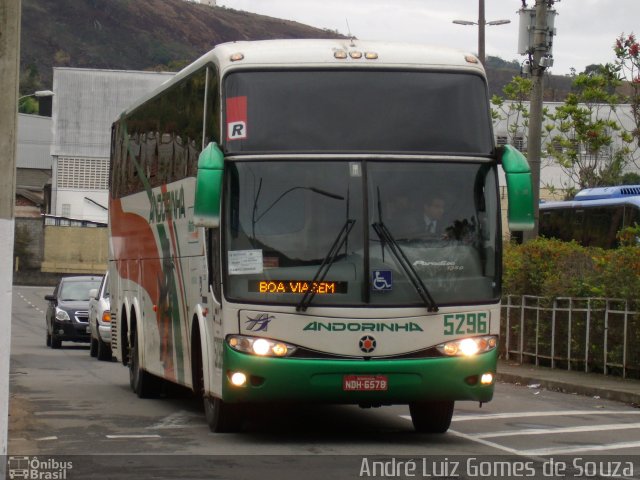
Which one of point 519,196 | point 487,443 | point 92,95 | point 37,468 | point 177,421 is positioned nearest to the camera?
point 37,468

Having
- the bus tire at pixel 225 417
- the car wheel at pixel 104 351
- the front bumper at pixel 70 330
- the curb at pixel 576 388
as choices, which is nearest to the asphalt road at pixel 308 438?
the bus tire at pixel 225 417

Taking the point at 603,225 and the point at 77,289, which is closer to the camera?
the point at 77,289

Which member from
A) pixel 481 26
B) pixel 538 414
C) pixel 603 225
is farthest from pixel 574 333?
pixel 603 225

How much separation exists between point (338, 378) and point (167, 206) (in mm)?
4606

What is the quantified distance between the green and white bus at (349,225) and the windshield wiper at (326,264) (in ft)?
0.06

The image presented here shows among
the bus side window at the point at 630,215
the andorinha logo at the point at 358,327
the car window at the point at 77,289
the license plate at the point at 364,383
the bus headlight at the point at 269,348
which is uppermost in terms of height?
the bus side window at the point at 630,215

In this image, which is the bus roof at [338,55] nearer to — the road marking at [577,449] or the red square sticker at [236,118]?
the red square sticker at [236,118]

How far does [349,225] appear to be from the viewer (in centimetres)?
1186

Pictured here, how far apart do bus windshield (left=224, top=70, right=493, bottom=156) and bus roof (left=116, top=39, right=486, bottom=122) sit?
83 millimetres

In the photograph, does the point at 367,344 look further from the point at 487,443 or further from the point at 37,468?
the point at 37,468

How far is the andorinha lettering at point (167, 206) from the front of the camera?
1479cm

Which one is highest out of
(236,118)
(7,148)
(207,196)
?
(236,118)

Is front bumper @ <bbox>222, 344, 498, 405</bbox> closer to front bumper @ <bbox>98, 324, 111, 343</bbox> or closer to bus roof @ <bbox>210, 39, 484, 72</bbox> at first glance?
bus roof @ <bbox>210, 39, 484, 72</bbox>

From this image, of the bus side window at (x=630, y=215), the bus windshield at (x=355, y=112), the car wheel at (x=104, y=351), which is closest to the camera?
the bus windshield at (x=355, y=112)
